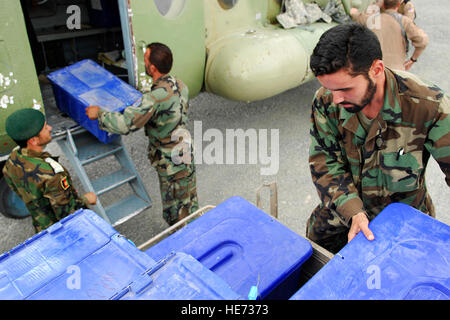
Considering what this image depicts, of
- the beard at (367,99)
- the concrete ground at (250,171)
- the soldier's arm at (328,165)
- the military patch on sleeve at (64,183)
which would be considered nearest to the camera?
the beard at (367,99)

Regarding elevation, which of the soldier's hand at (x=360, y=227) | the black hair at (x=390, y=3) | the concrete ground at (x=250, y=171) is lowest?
the concrete ground at (x=250, y=171)

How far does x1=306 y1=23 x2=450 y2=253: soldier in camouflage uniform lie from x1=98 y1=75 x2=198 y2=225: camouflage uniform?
54.0 inches

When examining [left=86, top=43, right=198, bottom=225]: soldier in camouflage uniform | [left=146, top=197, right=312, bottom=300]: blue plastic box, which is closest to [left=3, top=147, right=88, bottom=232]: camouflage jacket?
[left=86, top=43, right=198, bottom=225]: soldier in camouflage uniform

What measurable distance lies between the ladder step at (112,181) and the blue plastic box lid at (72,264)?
215 centimetres

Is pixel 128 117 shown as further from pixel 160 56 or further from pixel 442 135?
pixel 442 135

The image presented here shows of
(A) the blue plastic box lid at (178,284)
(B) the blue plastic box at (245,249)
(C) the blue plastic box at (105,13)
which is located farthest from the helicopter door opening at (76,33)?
(A) the blue plastic box lid at (178,284)

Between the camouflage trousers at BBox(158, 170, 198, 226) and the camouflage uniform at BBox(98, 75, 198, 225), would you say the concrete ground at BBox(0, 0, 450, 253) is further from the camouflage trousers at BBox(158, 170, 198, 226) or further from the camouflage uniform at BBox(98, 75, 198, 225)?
the camouflage uniform at BBox(98, 75, 198, 225)

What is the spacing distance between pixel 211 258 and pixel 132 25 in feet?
8.06

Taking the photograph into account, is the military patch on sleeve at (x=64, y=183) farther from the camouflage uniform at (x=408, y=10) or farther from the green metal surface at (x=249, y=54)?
the camouflage uniform at (x=408, y=10)

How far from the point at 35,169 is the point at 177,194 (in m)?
1.25

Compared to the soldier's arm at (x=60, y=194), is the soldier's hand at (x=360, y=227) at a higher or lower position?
higher

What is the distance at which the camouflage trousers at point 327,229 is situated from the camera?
7.04ft

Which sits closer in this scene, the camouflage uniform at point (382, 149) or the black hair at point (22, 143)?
the camouflage uniform at point (382, 149)

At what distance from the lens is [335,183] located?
1949 mm
